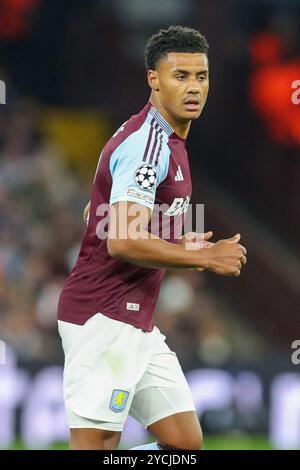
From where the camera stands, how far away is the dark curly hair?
213 inches

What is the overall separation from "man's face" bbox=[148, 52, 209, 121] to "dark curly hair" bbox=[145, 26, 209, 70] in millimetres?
25

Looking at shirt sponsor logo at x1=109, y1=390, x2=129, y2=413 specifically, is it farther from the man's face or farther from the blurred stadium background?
the blurred stadium background

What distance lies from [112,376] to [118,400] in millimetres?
109

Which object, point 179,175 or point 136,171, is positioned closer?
point 136,171

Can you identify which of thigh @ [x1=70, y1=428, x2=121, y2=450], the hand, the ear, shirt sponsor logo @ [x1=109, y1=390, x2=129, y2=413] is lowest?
thigh @ [x1=70, y1=428, x2=121, y2=450]

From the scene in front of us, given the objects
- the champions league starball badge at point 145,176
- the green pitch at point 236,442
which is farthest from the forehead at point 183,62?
the green pitch at point 236,442

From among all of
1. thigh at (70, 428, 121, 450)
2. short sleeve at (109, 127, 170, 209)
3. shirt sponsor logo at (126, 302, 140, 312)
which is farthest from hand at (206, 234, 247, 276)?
thigh at (70, 428, 121, 450)

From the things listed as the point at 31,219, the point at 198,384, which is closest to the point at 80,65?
the point at 31,219

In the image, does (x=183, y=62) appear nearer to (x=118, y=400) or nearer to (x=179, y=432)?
(x=118, y=400)

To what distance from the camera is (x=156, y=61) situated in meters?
5.46

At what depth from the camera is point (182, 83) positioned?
17.6ft

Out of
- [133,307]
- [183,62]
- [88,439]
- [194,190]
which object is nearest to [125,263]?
[133,307]

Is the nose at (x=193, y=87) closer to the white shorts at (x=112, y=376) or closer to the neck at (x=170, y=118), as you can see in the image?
the neck at (x=170, y=118)
